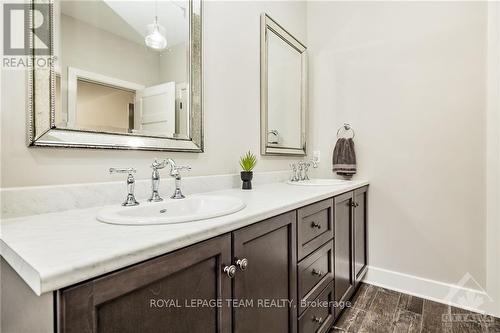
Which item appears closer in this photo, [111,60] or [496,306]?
[111,60]

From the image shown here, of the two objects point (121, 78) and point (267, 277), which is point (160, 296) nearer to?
point (267, 277)

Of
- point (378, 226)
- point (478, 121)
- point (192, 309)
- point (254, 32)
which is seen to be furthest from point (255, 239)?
point (478, 121)

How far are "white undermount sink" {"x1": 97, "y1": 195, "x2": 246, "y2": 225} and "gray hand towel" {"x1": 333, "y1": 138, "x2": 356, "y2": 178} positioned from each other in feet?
4.31

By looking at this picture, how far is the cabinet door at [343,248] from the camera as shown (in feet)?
5.00

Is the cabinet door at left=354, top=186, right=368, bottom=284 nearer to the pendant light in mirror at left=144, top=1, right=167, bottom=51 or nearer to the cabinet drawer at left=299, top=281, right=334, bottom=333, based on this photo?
the cabinet drawer at left=299, top=281, right=334, bottom=333

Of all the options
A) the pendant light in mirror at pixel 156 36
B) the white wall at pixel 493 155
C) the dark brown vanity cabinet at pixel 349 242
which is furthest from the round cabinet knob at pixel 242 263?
the white wall at pixel 493 155

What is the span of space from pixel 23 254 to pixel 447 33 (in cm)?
248

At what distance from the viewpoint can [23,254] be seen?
490 millimetres

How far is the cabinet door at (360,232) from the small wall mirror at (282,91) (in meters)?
0.59

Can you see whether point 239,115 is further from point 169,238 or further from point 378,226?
point 378,226

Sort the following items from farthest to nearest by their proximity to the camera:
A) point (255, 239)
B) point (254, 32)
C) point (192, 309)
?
point (254, 32) → point (255, 239) → point (192, 309)

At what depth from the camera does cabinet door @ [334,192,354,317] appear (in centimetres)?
152

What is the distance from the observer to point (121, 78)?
109cm

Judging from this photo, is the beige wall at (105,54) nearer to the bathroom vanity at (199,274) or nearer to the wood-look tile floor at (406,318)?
the bathroom vanity at (199,274)
